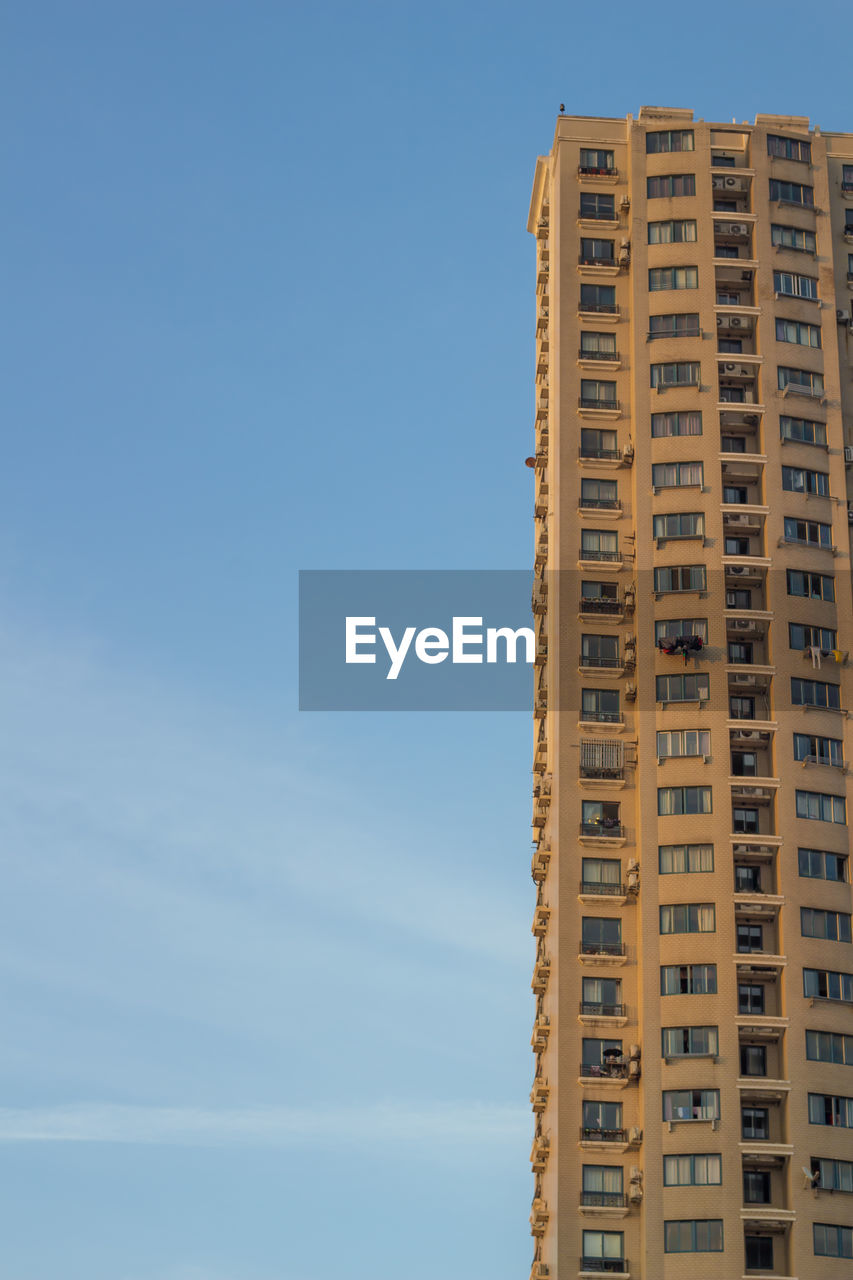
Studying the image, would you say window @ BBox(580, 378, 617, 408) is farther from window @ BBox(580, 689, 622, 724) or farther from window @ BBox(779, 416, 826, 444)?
window @ BBox(580, 689, 622, 724)

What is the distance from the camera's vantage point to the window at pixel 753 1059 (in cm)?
8469

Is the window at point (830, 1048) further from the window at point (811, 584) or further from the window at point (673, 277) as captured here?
the window at point (673, 277)

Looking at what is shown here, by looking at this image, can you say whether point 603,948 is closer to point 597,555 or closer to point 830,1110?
point 830,1110

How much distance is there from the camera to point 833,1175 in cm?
8238

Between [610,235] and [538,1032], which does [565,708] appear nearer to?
[538,1032]

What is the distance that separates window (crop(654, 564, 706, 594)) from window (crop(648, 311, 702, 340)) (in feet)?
40.2

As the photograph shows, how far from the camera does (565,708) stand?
301ft

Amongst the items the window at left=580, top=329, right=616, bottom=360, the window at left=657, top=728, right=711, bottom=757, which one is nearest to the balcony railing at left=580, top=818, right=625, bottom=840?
the window at left=657, top=728, right=711, bottom=757

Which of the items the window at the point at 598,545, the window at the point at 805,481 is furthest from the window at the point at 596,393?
the window at the point at 805,481

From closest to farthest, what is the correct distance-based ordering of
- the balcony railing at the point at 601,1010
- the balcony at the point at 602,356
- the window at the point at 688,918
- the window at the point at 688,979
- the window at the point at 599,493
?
1. the window at the point at 688,979
2. the balcony railing at the point at 601,1010
3. the window at the point at 688,918
4. the window at the point at 599,493
5. the balcony at the point at 602,356

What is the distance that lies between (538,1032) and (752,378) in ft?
110

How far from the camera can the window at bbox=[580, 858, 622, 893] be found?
3477 inches

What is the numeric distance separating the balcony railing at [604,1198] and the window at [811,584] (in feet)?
95.2

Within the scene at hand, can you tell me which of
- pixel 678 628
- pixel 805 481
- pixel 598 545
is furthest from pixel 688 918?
pixel 805 481
